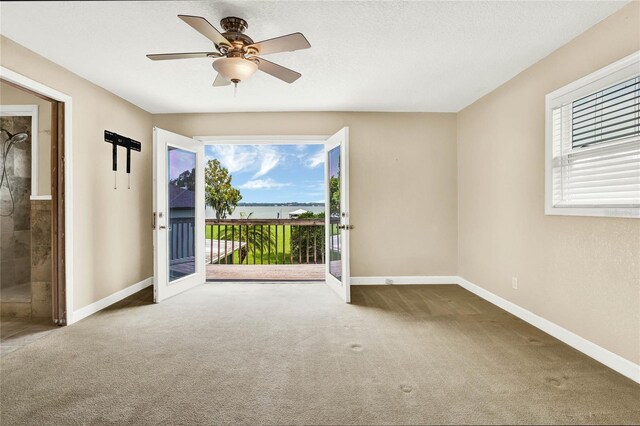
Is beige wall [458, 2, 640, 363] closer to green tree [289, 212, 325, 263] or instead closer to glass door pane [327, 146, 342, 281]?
glass door pane [327, 146, 342, 281]

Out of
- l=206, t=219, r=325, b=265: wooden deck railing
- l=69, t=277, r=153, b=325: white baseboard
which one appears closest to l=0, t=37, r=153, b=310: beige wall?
l=69, t=277, r=153, b=325: white baseboard

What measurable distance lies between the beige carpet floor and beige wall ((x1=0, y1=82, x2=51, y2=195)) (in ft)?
5.35

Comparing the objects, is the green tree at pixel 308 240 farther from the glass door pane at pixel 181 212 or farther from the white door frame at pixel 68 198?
the white door frame at pixel 68 198

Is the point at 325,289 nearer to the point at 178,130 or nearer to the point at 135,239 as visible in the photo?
the point at 135,239

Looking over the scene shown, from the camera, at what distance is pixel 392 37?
257cm

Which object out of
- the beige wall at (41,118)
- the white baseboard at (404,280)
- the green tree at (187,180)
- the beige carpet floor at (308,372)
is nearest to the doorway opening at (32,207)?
the beige wall at (41,118)

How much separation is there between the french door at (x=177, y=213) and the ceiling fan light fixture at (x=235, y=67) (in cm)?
190

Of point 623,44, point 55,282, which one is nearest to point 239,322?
point 55,282

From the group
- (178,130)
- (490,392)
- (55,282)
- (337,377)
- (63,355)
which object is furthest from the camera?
(178,130)

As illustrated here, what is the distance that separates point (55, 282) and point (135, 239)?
3.97 ft

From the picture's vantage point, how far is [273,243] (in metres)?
6.24

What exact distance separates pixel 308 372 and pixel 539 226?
2474 millimetres

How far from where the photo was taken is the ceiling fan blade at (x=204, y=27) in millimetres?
1885

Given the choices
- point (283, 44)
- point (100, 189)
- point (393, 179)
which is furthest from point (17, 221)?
point (393, 179)
